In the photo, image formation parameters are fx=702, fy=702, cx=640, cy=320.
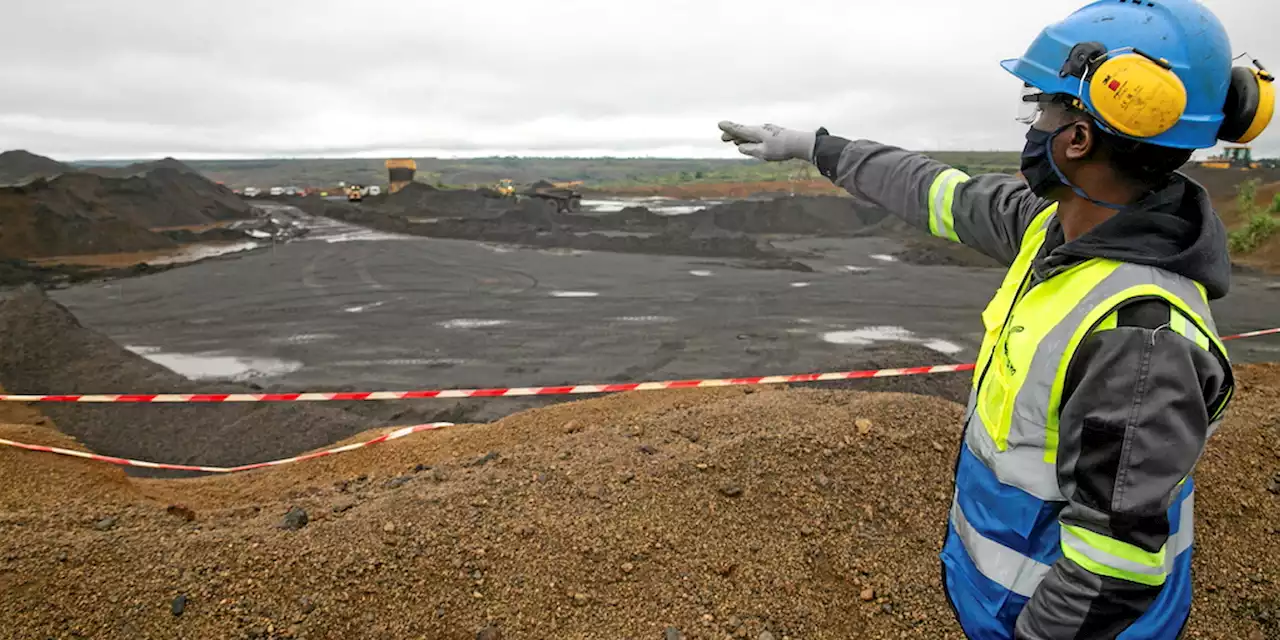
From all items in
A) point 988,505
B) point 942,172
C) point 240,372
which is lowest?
point 240,372

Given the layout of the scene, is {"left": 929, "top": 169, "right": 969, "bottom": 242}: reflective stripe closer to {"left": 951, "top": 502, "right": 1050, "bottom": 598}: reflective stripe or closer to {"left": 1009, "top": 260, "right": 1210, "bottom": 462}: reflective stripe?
{"left": 1009, "top": 260, "right": 1210, "bottom": 462}: reflective stripe

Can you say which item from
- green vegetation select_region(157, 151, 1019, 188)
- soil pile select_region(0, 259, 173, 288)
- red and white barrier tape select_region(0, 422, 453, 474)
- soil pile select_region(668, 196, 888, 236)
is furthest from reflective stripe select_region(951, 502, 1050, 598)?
green vegetation select_region(157, 151, 1019, 188)

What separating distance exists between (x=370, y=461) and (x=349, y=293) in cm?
1208

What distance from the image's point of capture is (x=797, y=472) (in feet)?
13.0

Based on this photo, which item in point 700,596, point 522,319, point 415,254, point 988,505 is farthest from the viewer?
point 415,254

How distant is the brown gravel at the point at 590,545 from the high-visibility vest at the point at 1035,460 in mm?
1369

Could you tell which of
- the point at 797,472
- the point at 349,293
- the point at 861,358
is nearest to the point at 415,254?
the point at 349,293

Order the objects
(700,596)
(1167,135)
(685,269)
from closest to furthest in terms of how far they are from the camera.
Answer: (1167,135), (700,596), (685,269)

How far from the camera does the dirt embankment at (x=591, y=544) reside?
293cm

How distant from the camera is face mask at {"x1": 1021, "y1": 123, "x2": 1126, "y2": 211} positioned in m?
1.57

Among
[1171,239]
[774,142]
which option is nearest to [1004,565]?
[1171,239]

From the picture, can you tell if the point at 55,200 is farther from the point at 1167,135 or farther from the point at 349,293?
the point at 1167,135

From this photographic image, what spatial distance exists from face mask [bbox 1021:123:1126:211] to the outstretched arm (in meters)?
0.43

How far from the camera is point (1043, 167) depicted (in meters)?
1.63
